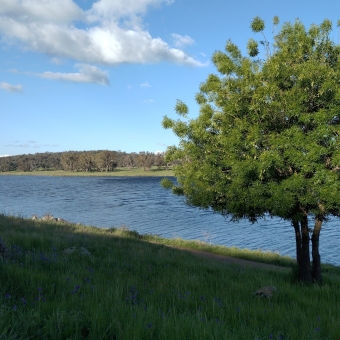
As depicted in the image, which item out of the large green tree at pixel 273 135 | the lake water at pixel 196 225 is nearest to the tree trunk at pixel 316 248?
the large green tree at pixel 273 135

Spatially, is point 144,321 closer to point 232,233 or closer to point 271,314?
point 271,314

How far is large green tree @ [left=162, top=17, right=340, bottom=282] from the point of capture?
994 centimetres

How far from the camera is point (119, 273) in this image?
25.6 ft

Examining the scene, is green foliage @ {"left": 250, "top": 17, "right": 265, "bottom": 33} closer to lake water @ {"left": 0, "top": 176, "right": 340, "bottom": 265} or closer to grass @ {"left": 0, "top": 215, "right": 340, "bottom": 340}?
grass @ {"left": 0, "top": 215, "right": 340, "bottom": 340}

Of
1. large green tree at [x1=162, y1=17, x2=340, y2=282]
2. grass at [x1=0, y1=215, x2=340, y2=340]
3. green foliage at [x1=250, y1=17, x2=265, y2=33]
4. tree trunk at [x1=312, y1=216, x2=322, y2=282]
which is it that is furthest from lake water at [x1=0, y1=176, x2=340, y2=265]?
grass at [x1=0, y1=215, x2=340, y2=340]

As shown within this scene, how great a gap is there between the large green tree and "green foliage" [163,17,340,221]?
29mm

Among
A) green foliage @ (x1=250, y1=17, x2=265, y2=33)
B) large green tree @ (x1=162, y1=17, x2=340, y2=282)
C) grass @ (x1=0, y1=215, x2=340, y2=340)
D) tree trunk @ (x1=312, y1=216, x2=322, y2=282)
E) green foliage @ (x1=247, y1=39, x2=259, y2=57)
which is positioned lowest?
tree trunk @ (x1=312, y1=216, x2=322, y2=282)

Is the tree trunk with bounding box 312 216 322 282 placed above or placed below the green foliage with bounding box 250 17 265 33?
below

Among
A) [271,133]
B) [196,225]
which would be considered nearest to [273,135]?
[271,133]

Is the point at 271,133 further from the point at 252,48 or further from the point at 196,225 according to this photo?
the point at 196,225

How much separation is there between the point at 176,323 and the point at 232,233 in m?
30.2

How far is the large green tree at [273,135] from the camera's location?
9938mm

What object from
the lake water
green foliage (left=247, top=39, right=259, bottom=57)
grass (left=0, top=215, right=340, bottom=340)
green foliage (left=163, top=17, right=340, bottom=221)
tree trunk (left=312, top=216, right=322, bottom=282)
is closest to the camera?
grass (left=0, top=215, right=340, bottom=340)

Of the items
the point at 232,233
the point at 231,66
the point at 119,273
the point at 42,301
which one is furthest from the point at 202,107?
the point at 232,233
